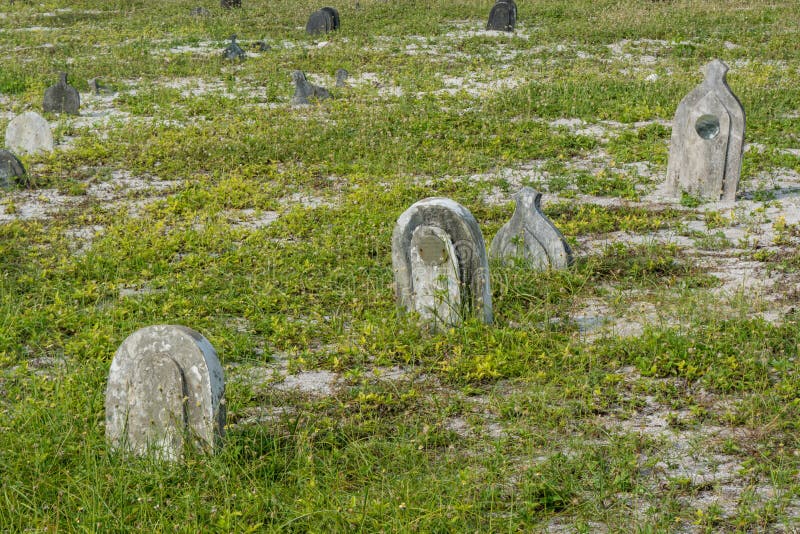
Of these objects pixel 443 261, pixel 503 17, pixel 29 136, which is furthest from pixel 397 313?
pixel 503 17

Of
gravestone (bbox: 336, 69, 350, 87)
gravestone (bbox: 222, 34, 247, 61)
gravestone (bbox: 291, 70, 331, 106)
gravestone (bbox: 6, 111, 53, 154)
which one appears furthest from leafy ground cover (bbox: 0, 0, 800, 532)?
gravestone (bbox: 222, 34, 247, 61)

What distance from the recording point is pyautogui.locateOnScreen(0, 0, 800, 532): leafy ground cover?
14.3 ft

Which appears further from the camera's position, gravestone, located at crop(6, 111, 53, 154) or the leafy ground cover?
gravestone, located at crop(6, 111, 53, 154)

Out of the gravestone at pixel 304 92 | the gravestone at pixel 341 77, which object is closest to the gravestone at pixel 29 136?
the gravestone at pixel 304 92

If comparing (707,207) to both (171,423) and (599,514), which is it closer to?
(599,514)

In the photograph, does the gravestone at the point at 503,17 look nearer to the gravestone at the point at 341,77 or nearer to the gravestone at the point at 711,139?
the gravestone at the point at 341,77

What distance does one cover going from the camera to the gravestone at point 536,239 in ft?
24.3

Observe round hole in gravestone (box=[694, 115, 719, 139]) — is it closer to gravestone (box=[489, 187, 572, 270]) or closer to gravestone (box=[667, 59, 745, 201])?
gravestone (box=[667, 59, 745, 201])

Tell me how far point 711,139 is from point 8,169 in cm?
824

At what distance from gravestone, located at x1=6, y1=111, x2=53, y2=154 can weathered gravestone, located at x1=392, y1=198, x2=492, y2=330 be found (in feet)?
24.7

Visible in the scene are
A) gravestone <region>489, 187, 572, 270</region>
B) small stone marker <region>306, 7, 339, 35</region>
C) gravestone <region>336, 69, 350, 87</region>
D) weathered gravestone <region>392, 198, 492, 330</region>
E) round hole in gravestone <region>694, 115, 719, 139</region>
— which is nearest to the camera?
weathered gravestone <region>392, 198, 492, 330</region>

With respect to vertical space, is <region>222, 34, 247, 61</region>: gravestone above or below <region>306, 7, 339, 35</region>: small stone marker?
below

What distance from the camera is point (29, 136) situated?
12086 millimetres

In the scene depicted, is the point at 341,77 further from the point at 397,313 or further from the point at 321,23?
the point at 397,313
